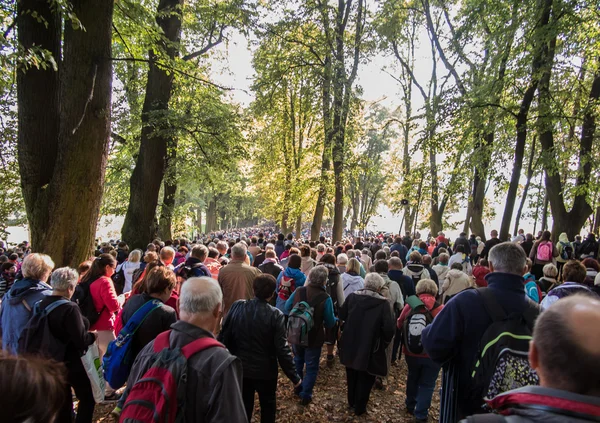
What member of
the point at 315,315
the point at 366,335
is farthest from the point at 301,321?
the point at 366,335

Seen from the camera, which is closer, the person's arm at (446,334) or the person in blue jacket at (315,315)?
the person's arm at (446,334)

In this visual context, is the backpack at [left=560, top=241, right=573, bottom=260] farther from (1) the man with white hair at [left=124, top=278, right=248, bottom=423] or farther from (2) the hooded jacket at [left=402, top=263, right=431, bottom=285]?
(1) the man with white hair at [left=124, top=278, right=248, bottom=423]

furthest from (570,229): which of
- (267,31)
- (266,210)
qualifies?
(266,210)

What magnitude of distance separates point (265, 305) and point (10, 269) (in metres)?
7.09

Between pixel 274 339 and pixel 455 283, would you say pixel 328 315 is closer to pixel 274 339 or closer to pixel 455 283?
pixel 274 339

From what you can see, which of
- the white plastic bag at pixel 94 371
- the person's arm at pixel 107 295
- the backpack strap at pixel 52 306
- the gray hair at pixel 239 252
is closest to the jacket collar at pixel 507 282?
the backpack strap at pixel 52 306

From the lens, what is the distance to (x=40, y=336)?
123 inches

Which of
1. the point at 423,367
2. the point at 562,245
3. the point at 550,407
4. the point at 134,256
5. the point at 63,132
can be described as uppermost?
the point at 63,132

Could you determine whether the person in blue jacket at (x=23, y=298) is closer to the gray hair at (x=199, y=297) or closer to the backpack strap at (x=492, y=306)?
the gray hair at (x=199, y=297)

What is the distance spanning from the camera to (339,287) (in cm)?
609

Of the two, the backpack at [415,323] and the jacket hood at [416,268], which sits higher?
the jacket hood at [416,268]

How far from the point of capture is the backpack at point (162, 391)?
1.85 m

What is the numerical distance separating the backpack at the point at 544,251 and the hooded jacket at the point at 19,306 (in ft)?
35.5

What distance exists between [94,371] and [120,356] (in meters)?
0.92
